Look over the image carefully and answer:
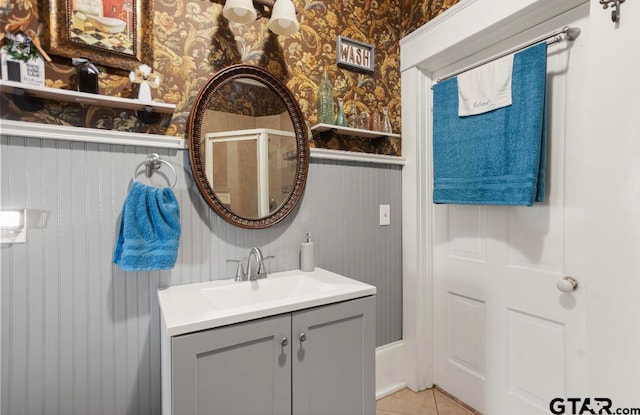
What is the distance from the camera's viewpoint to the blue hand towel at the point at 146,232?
1162mm

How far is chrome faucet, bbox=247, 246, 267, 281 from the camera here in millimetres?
1479

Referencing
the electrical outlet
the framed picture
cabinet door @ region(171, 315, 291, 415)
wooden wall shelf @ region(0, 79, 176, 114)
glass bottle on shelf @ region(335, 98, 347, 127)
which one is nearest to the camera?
cabinet door @ region(171, 315, 291, 415)

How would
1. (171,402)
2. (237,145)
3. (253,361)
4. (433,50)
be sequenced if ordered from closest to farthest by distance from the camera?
(171,402) < (253,361) < (237,145) < (433,50)

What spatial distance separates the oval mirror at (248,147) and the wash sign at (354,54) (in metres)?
0.45

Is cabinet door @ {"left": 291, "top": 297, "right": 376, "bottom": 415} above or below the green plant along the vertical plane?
below

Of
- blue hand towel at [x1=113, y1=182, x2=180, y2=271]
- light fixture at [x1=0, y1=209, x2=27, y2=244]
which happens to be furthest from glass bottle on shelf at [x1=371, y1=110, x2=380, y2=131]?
light fixture at [x1=0, y1=209, x2=27, y2=244]

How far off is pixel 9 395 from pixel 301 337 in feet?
3.42

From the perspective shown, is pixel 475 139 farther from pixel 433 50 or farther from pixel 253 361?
pixel 253 361

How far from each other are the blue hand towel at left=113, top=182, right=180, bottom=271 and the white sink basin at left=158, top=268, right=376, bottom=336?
0.54ft

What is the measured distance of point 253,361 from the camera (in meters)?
1.08

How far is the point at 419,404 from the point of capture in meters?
1.84

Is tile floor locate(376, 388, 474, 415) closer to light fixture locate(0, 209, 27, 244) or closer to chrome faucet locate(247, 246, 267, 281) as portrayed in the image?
chrome faucet locate(247, 246, 267, 281)

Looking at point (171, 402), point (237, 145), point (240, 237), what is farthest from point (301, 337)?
point (237, 145)

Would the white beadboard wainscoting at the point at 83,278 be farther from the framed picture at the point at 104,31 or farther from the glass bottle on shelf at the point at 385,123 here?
the glass bottle on shelf at the point at 385,123
